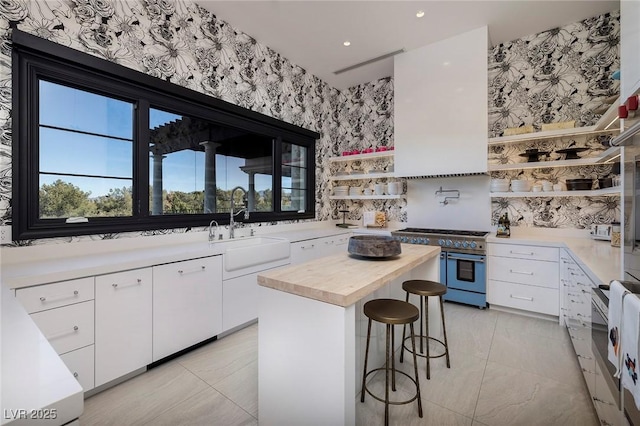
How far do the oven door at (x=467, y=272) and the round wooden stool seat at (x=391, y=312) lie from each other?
1.97m

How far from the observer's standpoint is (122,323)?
1.92 m

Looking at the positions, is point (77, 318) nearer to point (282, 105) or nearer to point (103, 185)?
point (103, 185)

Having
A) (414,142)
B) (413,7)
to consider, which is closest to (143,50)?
(413,7)

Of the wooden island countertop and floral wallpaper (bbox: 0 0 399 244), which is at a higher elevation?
floral wallpaper (bbox: 0 0 399 244)

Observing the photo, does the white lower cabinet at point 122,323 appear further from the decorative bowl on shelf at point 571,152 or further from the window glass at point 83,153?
the decorative bowl on shelf at point 571,152

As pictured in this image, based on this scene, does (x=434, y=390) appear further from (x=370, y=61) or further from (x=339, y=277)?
(x=370, y=61)

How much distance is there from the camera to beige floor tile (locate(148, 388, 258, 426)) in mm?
1646

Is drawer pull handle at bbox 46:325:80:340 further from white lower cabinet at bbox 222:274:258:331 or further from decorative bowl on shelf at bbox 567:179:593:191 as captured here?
decorative bowl on shelf at bbox 567:179:593:191

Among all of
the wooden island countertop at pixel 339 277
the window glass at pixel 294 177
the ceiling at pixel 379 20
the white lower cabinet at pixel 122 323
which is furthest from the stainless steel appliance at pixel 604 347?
the window glass at pixel 294 177

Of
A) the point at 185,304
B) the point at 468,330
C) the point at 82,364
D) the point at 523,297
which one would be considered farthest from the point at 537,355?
the point at 82,364

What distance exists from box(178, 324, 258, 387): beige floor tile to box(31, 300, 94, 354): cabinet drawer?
2.43ft

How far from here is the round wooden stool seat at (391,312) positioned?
153cm

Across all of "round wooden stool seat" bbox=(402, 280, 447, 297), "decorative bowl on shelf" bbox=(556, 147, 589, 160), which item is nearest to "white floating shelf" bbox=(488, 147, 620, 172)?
"decorative bowl on shelf" bbox=(556, 147, 589, 160)

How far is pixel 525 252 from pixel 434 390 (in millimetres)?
1978
